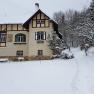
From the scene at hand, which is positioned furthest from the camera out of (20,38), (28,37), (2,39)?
(2,39)

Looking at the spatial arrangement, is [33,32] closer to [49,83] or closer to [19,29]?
[19,29]

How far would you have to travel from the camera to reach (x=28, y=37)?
4212 cm

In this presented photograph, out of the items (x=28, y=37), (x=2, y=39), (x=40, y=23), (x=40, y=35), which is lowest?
(x=2, y=39)

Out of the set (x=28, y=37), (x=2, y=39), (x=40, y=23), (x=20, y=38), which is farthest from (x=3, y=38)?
(x=40, y=23)

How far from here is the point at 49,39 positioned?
133 ft

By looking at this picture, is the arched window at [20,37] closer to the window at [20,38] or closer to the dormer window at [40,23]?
the window at [20,38]

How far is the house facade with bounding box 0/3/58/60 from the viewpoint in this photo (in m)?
40.9

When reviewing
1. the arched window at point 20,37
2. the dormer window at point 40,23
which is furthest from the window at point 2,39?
the dormer window at point 40,23

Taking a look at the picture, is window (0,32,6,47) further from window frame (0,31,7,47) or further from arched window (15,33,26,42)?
arched window (15,33,26,42)

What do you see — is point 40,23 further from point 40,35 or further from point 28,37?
point 28,37

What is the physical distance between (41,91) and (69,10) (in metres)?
94.6

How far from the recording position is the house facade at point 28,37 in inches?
1610

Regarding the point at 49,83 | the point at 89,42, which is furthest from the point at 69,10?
the point at 49,83

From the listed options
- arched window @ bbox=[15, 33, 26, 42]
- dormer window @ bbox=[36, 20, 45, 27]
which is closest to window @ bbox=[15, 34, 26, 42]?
arched window @ bbox=[15, 33, 26, 42]
